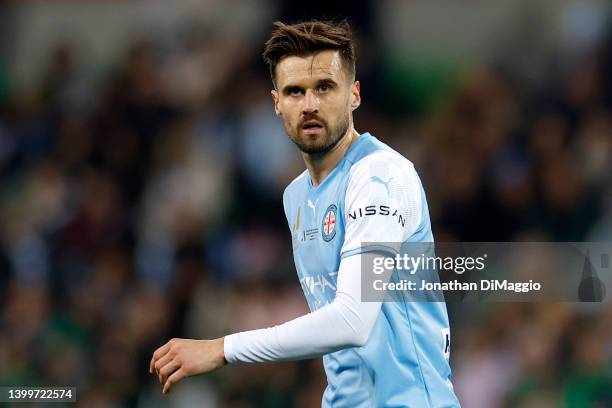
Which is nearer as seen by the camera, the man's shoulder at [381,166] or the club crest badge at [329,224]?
the man's shoulder at [381,166]

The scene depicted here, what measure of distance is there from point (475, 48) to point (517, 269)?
359 centimetres

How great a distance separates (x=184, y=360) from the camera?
377 centimetres

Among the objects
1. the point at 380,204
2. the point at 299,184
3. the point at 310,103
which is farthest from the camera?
the point at 299,184

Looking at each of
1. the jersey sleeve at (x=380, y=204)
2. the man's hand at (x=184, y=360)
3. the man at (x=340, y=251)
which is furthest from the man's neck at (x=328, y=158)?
the man's hand at (x=184, y=360)

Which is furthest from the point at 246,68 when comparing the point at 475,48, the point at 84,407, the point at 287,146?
the point at 84,407

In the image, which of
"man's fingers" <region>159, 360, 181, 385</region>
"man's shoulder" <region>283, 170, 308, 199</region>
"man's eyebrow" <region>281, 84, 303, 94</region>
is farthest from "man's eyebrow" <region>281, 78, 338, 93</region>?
"man's fingers" <region>159, 360, 181, 385</region>

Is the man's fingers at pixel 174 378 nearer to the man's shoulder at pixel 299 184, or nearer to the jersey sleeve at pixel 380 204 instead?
the jersey sleeve at pixel 380 204

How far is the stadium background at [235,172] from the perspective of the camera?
305 inches

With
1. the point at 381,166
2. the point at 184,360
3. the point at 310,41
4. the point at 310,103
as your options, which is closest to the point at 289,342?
the point at 184,360

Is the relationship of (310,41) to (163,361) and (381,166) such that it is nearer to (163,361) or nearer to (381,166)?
(381,166)

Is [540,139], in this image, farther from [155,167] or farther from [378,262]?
[378,262]

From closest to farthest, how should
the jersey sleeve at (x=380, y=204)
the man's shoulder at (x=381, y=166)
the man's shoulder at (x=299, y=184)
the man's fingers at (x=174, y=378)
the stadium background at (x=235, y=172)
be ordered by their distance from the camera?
the man's fingers at (x=174, y=378) < the jersey sleeve at (x=380, y=204) < the man's shoulder at (x=381, y=166) < the man's shoulder at (x=299, y=184) < the stadium background at (x=235, y=172)

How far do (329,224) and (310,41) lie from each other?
2.64ft

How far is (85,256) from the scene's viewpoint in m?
9.22
